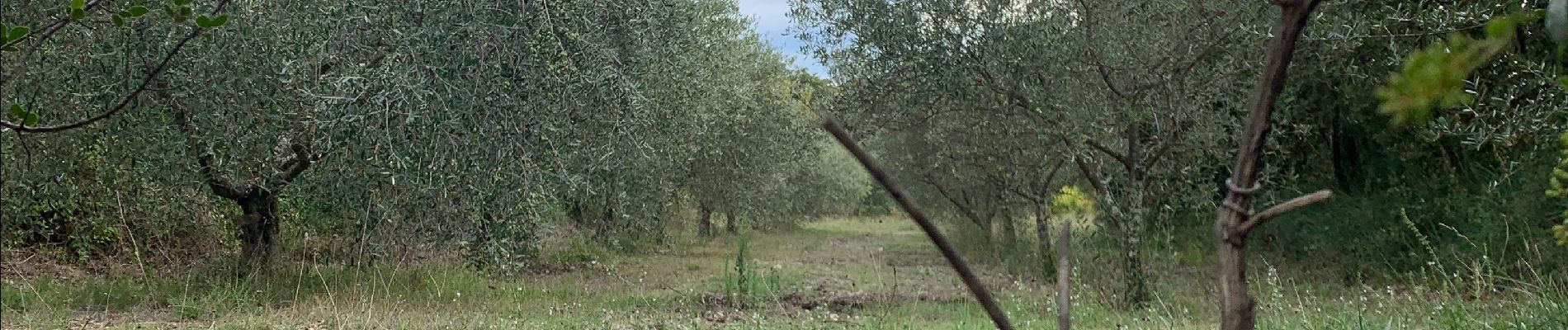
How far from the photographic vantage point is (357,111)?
334 inches

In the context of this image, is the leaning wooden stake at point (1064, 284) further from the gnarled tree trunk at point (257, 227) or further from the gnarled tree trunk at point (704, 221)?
the gnarled tree trunk at point (704, 221)

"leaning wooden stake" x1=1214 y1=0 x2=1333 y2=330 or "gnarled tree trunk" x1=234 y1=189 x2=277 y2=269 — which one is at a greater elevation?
"leaning wooden stake" x1=1214 y1=0 x2=1333 y2=330

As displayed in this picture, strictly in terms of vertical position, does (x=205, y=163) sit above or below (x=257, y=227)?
above

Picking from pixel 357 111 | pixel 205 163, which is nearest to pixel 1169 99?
pixel 357 111

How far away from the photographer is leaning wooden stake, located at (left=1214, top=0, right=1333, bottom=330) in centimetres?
55

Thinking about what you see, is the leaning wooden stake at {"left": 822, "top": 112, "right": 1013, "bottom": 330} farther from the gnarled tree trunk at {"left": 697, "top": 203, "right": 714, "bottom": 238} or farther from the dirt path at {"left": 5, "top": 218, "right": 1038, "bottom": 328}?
the gnarled tree trunk at {"left": 697, "top": 203, "right": 714, "bottom": 238}

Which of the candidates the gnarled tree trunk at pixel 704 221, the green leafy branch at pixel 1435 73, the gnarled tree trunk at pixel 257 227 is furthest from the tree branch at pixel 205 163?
the gnarled tree trunk at pixel 704 221

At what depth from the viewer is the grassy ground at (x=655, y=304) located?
23.8ft

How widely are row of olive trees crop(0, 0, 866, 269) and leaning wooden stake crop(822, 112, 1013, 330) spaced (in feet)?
24.9

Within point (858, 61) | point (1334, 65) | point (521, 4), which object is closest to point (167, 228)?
point (521, 4)

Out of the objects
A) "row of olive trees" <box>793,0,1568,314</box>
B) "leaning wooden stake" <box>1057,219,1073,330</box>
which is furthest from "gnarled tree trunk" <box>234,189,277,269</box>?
"leaning wooden stake" <box>1057,219,1073,330</box>

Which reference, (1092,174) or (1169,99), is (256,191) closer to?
(1092,174)

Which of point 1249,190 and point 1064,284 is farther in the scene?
point 1064,284

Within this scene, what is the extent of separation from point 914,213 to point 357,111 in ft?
27.8
